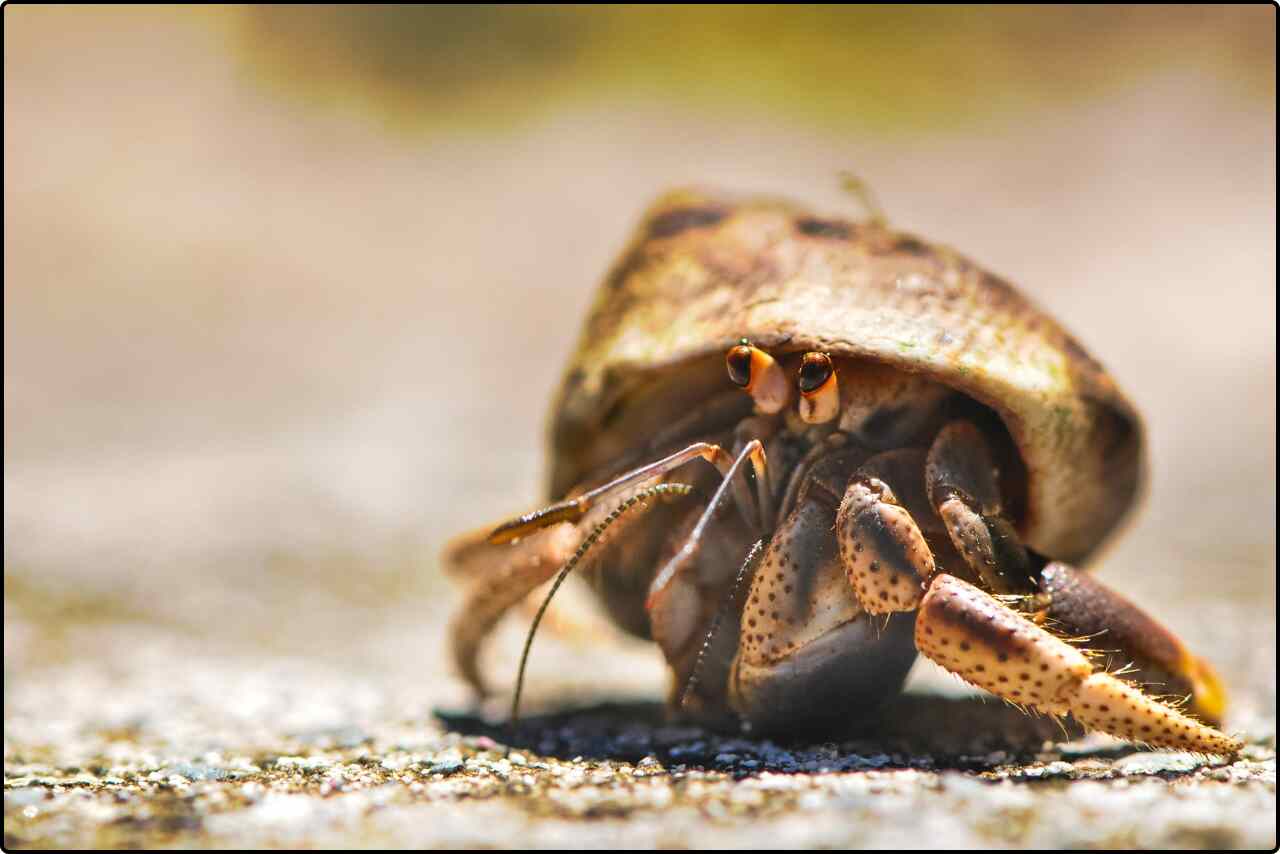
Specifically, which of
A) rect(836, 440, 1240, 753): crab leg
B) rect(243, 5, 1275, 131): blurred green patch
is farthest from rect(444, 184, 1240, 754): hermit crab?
rect(243, 5, 1275, 131): blurred green patch

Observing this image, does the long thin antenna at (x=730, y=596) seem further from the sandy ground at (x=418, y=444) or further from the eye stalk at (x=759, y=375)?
the eye stalk at (x=759, y=375)

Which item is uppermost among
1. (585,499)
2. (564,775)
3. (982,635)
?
(585,499)

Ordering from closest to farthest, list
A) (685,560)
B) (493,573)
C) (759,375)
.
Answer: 1. (759,375)
2. (685,560)
3. (493,573)

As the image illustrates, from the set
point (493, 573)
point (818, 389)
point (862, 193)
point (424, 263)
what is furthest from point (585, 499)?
point (424, 263)

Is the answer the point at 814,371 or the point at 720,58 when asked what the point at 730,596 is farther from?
the point at 720,58

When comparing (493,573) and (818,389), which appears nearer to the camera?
(818,389)

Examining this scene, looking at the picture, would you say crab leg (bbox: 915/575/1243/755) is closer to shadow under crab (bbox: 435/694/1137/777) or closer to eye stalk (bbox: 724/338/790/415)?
shadow under crab (bbox: 435/694/1137/777)
